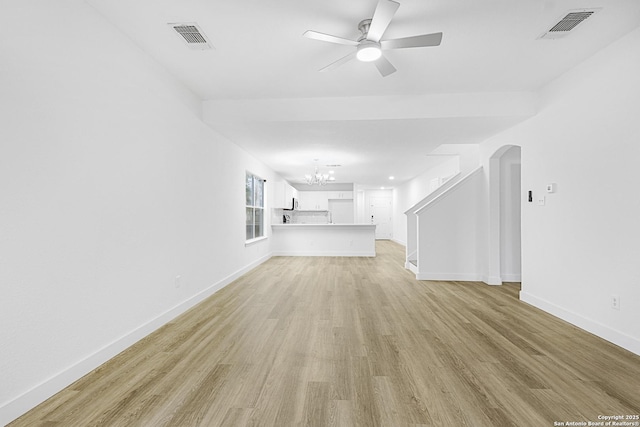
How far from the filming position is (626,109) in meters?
2.43

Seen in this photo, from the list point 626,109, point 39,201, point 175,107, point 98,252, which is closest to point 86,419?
point 98,252

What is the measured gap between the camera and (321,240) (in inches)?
318

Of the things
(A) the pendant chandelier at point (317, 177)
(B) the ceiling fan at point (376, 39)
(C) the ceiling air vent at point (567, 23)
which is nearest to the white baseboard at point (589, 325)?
(C) the ceiling air vent at point (567, 23)

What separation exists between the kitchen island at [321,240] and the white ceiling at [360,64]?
342cm

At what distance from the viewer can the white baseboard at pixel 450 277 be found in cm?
488

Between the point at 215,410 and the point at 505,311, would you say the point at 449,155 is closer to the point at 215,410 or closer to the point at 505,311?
the point at 505,311

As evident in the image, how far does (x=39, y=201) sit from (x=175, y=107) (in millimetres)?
1810

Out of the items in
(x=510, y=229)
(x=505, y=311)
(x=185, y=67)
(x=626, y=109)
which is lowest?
(x=505, y=311)

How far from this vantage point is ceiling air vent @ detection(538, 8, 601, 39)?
215cm

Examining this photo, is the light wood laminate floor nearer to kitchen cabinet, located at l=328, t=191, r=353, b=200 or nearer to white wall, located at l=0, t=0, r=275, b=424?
white wall, located at l=0, t=0, r=275, b=424

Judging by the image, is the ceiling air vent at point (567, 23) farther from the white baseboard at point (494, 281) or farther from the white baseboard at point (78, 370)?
the white baseboard at point (78, 370)

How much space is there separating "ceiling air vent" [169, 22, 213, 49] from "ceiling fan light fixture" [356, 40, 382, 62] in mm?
1329

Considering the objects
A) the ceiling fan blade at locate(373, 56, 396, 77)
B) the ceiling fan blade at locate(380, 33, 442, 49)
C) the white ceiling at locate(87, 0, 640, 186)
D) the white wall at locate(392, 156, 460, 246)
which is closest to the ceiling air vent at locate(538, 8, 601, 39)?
the white ceiling at locate(87, 0, 640, 186)

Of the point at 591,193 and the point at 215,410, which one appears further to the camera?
the point at 591,193
